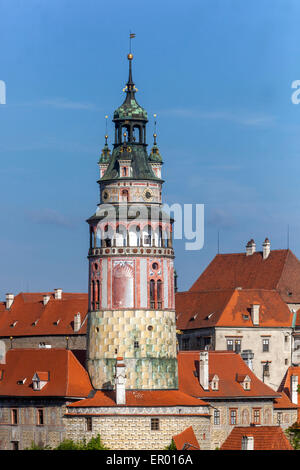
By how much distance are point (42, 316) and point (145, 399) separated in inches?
1641

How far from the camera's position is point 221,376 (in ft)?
389

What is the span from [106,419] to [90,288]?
8.59m

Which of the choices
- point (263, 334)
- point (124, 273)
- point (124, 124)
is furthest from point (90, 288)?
point (263, 334)

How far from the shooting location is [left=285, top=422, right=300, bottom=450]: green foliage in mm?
113188

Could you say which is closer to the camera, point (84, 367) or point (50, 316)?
point (84, 367)

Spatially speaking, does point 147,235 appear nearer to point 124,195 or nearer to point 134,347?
point 124,195

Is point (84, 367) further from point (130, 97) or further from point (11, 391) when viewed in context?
point (130, 97)

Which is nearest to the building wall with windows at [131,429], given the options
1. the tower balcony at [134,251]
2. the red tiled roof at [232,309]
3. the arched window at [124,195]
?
the tower balcony at [134,251]

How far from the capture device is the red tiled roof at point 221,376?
4579 inches

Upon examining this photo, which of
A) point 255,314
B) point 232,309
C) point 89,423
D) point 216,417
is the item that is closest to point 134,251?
point 89,423

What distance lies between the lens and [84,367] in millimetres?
114500
